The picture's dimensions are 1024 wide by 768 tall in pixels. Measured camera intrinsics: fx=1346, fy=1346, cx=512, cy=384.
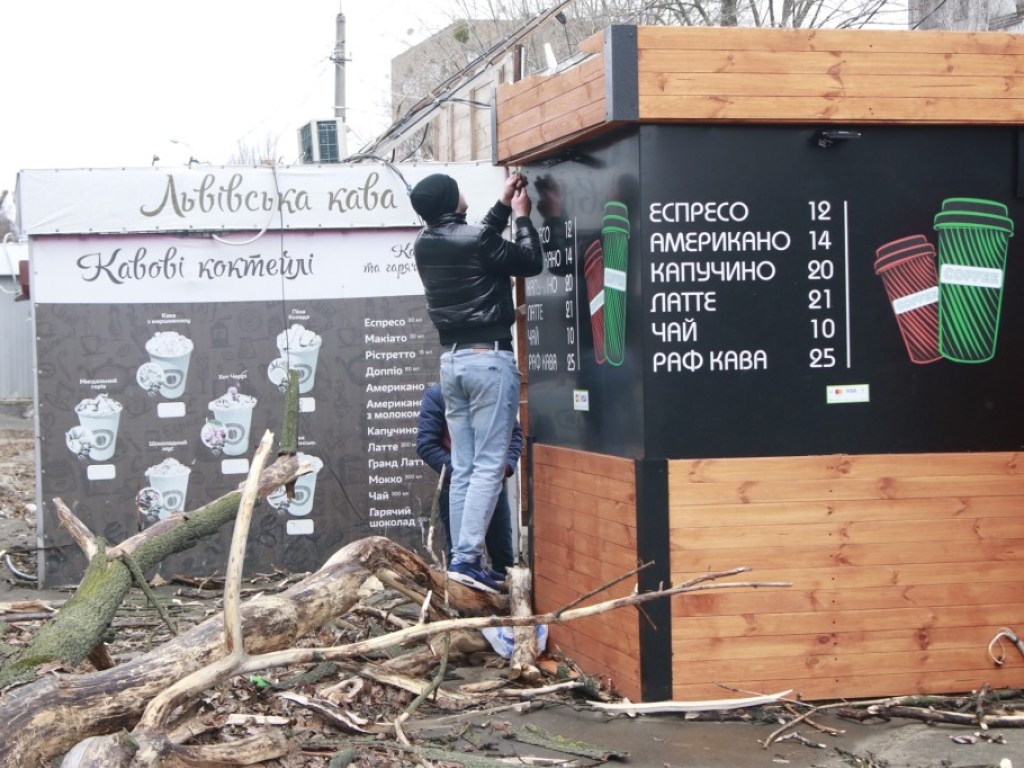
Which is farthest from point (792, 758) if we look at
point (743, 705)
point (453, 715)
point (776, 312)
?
point (776, 312)

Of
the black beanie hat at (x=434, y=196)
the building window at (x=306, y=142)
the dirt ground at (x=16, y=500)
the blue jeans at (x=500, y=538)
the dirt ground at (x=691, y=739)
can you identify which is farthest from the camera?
the building window at (x=306, y=142)

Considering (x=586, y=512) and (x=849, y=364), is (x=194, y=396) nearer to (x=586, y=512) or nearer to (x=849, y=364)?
(x=586, y=512)

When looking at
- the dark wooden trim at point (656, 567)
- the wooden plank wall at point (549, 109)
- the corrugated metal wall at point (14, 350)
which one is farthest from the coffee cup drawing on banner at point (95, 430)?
the corrugated metal wall at point (14, 350)

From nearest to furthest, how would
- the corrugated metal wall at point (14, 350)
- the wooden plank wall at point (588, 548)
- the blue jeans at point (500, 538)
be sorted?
the wooden plank wall at point (588, 548) → the blue jeans at point (500, 538) → the corrugated metal wall at point (14, 350)

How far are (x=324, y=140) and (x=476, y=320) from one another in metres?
8.11

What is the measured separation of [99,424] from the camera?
10383 mm

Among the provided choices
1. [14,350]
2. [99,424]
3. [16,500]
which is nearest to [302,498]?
[99,424]

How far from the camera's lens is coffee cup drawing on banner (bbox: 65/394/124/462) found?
34.0ft

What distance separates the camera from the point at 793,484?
5.94 m

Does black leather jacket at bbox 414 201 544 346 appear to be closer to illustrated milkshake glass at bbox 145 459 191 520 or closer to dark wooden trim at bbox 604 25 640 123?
dark wooden trim at bbox 604 25 640 123

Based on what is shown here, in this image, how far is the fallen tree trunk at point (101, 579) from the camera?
17.3 ft

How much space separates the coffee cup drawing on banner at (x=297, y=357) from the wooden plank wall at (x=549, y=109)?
3.51 meters

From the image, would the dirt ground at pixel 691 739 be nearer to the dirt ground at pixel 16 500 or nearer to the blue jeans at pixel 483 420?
the blue jeans at pixel 483 420

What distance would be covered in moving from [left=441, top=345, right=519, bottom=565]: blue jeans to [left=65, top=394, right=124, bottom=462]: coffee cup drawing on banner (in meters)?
4.31
